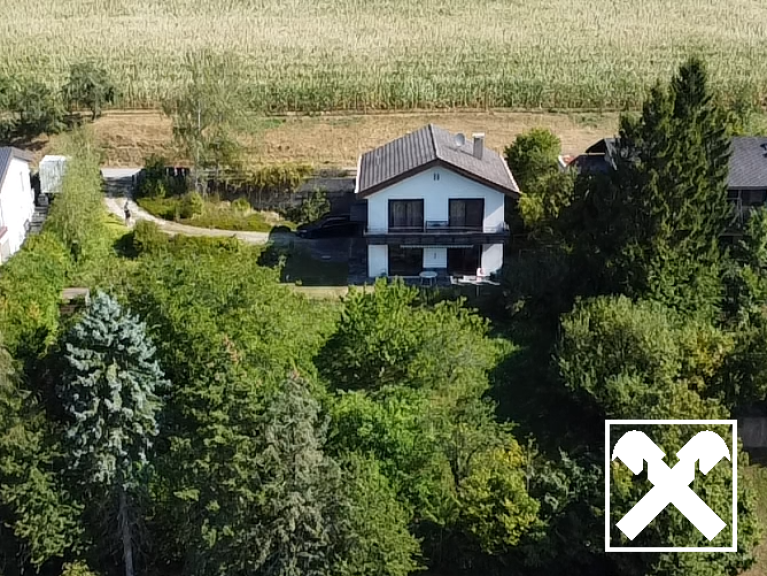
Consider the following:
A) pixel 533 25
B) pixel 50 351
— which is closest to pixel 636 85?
pixel 533 25

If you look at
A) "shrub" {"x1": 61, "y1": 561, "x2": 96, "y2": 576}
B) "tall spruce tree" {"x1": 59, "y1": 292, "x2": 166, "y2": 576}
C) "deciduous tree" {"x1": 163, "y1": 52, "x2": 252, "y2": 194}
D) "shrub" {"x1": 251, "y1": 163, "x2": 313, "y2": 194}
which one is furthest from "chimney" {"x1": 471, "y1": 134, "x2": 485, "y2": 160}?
"shrub" {"x1": 61, "y1": 561, "x2": 96, "y2": 576}

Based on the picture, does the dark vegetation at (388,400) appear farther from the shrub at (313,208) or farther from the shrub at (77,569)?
the shrub at (313,208)

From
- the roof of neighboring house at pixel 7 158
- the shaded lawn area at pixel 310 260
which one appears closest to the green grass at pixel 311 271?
the shaded lawn area at pixel 310 260

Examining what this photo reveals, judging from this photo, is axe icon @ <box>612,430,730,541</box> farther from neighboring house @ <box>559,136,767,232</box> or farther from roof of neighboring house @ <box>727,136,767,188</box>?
roof of neighboring house @ <box>727,136,767,188</box>

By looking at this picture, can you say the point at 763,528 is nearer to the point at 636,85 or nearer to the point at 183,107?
the point at 183,107

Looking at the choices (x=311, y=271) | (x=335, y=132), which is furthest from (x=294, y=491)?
(x=335, y=132)

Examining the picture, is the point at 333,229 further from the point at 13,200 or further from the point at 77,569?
the point at 77,569
